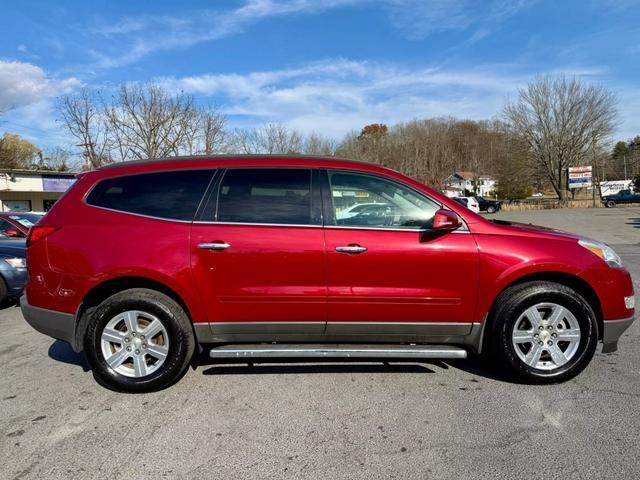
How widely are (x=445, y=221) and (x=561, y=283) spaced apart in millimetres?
1202

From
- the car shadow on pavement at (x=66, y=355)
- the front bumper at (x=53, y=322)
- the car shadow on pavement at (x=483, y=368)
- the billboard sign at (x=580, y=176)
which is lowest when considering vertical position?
the car shadow on pavement at (x=483, y=368)

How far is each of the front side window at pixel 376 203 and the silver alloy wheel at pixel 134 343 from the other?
176cm

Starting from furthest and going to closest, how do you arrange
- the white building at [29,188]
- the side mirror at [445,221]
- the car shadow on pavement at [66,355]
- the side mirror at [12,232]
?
the white building at [29,188]
the side mirror at [12,232]
the car shadow on pavement at [66,355]
the side mirror at [445,221]

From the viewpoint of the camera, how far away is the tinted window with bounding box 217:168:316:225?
350cm

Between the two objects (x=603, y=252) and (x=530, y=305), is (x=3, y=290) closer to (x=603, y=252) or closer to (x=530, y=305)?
(x=530, y=305)

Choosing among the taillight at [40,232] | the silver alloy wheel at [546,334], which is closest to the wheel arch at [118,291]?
the taillight at [40,232]

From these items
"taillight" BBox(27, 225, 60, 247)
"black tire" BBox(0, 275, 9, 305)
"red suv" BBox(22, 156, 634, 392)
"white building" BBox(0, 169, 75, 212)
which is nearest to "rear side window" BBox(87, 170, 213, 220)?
"red suv" BBox(22, 156, 634, 392)

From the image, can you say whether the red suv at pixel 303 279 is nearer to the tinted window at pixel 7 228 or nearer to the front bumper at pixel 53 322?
the front bumper at pixel 53 322

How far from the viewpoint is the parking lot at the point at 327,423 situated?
8.31 ft

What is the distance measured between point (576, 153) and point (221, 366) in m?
49.5

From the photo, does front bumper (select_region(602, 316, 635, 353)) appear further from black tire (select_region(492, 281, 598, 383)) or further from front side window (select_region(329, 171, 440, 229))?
front side window (select_region(329, 171, 440, 229))

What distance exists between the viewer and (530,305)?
3467 mm

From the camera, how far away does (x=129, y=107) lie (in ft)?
81.2

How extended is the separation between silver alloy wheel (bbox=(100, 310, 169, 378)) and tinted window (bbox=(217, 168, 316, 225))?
1.05m
